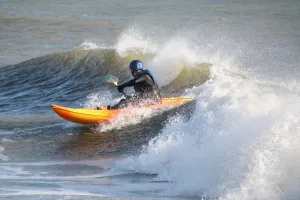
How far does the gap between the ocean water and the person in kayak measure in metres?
0.42

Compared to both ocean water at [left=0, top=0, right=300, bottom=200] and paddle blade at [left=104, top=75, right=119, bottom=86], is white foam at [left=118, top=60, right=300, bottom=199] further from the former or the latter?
paddle blade at [left=104, top=75, right=119, bottom=86]

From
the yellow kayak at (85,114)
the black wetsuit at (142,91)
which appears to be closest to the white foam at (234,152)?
the black wetsuit at (142,91)

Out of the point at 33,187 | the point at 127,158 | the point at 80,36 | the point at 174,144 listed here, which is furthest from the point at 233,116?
the point at 80,36

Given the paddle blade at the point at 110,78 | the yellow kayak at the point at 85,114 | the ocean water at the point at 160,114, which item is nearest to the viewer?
the ocean water at the point at 160,114

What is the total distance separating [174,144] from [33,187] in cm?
281

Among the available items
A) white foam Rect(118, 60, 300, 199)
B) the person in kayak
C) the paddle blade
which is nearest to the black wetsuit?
the person in kayak

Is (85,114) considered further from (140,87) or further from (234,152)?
(234,152)

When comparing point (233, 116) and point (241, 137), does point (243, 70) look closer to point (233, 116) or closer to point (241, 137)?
point (233, 116)

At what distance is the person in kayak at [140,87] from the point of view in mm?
13961

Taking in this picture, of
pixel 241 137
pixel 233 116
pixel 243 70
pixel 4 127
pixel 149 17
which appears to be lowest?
pixel 241 137

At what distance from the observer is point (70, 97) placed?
19.0 m

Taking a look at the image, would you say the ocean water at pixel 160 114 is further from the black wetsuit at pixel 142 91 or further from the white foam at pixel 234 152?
the black wetsuit at pixel 142 91

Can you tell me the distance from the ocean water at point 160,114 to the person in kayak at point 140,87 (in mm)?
423

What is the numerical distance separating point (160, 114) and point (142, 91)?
2.65 ft
